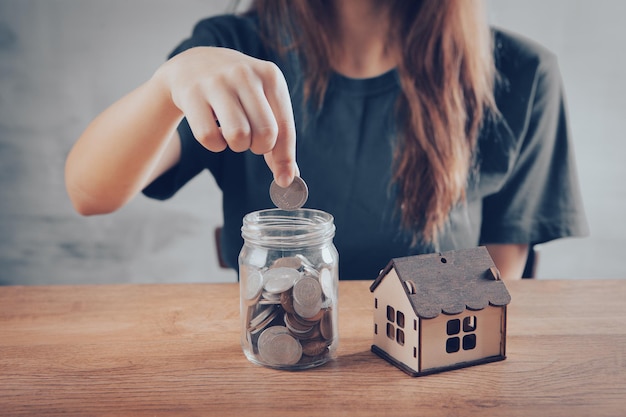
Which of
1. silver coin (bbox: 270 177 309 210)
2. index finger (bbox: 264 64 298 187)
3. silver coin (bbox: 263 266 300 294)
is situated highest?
index finger (bbox: 264 64 298 187)

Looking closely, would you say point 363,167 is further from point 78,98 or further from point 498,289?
point 78,98

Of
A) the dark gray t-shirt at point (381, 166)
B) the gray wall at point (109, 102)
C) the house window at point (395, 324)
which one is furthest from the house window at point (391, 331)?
the gray wall at point (109, 102)

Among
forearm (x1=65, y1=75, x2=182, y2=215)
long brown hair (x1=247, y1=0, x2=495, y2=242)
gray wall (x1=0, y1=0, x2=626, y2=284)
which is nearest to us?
forearm (x1=65, y1=75, x2=182, y2=215)

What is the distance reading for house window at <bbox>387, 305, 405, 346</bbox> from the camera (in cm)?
84

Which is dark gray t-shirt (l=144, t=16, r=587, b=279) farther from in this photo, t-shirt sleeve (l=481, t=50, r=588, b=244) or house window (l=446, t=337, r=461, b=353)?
house window (l=446, t=337, r=461, b=353)

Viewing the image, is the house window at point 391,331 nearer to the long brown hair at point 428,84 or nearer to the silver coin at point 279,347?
the silver coin at point 279,347

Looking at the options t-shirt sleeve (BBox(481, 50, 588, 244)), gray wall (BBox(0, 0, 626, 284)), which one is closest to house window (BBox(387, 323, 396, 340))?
t-shirt sleeve (BBox(481, 50, 588, 244))

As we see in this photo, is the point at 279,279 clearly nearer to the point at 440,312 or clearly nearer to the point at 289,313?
the point at 289,313

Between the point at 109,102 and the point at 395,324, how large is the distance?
1.90m

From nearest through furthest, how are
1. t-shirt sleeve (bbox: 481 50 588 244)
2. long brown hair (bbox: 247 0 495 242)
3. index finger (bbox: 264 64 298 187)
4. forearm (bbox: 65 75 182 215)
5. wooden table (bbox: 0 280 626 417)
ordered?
wooden table (bbox: 0 280 626 417)
index finger (bbox: 264 64 298 187)
forearm (bbox: 65 75 182 215)
long brown hair (bbox: 247 0 495 242)
t-shirt sleeve (bbox: 481 50 588 244)

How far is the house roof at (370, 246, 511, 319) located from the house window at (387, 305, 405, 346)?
45 mm

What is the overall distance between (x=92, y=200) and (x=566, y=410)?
0.94 m

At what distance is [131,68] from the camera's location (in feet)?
8.04

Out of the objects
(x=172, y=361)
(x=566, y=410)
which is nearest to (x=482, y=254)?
(x=566, y=410)
